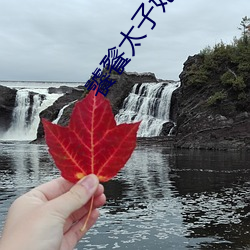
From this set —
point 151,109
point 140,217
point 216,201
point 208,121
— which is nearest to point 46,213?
point 140,217

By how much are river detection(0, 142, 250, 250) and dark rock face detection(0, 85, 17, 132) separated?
137ft

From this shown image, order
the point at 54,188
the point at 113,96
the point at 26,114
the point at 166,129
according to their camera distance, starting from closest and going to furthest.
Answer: the point at 54,188 < the point at 166,129 < the point at 113,96 < the point at 26,114

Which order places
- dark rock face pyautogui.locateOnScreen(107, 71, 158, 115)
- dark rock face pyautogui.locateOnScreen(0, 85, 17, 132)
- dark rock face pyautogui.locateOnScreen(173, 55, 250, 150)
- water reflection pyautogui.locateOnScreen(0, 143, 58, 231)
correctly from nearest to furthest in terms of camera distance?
1. water reflection pyautogui.locateOnScreen(0, 143, 58, 231)
2. dark rock face pyautogui.locateOnScreen(173, 55, 250, 150)
3. dark rock face pyautogui.locateOnScreen(107, 71, 158, 115)
4. dark rock face pyautogui.locateOnScreen(0, 85, 17, 132)

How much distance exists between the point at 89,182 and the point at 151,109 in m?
49.4

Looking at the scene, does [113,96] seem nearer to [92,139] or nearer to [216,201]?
[216,201]

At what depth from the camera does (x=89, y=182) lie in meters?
1.77

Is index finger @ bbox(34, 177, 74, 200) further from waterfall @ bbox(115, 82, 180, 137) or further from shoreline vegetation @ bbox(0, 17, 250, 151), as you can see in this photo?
waterfall @ bbox(115, 82, 180, 137)

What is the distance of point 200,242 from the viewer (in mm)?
11008

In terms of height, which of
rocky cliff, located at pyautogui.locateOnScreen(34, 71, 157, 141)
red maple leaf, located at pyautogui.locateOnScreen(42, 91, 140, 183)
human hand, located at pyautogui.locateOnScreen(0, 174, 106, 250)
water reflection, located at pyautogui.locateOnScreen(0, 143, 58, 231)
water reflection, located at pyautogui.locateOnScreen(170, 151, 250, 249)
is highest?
rocky cliff, located at pyautogui.locateOnScreen(34, 71, 157, 141)

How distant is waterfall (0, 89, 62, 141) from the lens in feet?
213

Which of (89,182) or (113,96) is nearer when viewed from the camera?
(89,182)

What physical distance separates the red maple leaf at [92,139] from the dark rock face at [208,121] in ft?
127

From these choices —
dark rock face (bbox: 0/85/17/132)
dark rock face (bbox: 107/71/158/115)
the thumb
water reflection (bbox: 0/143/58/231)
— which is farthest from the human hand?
dark rock face (bbox: 0/85/17/132)

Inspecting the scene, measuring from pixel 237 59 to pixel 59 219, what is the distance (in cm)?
4723
